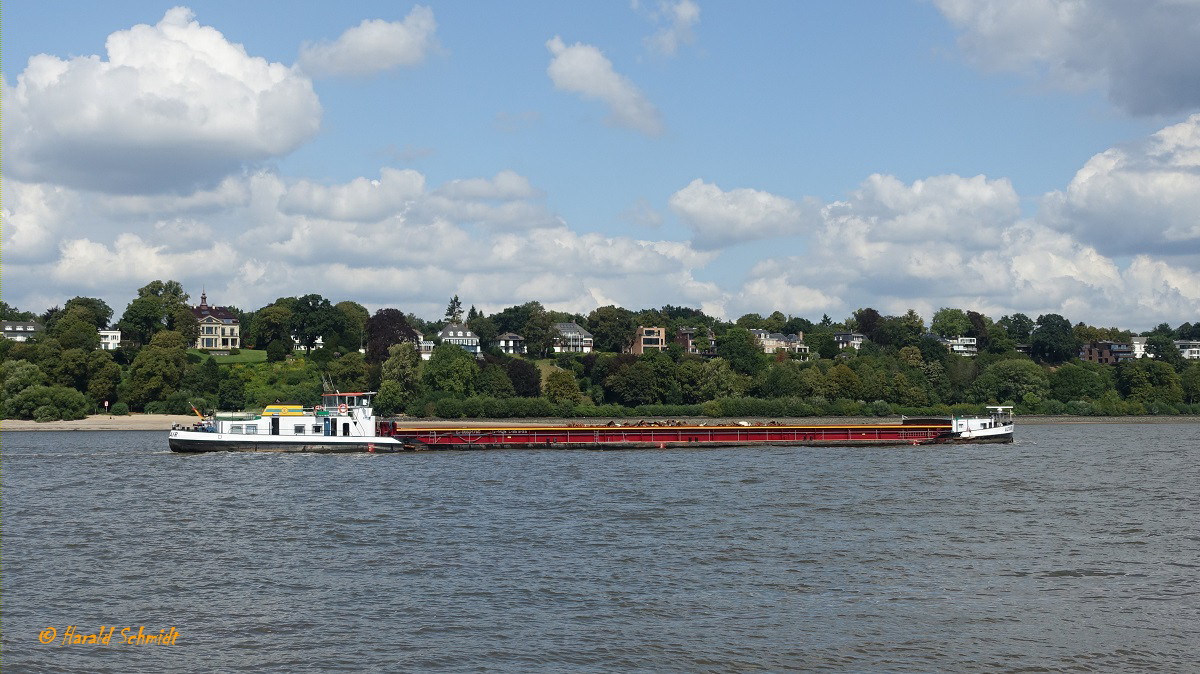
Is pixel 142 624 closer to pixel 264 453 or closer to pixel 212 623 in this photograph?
pixel 212 623

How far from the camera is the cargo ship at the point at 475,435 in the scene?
63875 millimetres

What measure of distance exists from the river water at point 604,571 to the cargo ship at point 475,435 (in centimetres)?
1161

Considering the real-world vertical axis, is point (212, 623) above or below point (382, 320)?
below

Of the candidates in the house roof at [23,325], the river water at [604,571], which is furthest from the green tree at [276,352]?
the river water at [604,571]

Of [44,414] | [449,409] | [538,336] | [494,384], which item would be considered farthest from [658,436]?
[538,336]

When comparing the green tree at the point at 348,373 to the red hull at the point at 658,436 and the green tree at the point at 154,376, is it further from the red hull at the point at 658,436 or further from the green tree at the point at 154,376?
the red hull at the point at 658,436

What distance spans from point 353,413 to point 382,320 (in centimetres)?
8394

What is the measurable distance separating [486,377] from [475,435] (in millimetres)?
53705

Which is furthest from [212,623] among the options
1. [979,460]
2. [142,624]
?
[979,460]

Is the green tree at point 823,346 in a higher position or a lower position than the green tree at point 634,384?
higher

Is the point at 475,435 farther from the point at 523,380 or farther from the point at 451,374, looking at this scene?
the point at 523,380

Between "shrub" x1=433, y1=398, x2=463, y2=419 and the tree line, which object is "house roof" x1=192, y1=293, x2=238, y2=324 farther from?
"shrub" x1=433, y1=398, x2=463, y2=419

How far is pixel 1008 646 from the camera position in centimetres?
2016

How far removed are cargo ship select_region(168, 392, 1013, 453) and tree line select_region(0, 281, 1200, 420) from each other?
1655 inches
